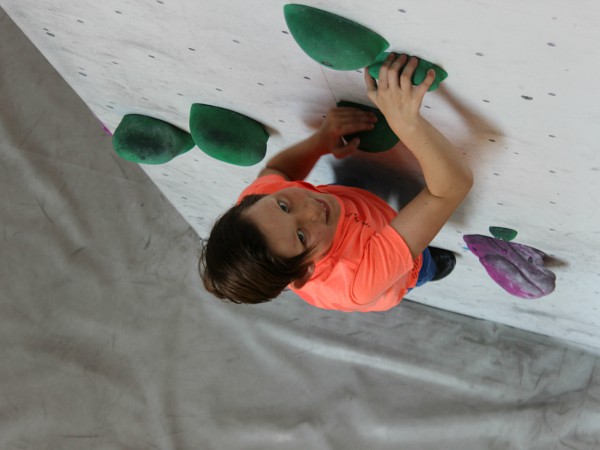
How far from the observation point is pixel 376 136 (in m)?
0.78

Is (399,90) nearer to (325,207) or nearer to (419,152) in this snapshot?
(419,152)

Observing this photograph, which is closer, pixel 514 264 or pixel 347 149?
pixel 347 149

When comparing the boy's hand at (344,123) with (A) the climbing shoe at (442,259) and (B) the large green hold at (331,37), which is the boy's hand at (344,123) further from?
(A) the climbing shoe at (442,259)

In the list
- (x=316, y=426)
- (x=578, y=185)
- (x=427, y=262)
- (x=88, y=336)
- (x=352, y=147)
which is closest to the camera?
(x=578, y=185)

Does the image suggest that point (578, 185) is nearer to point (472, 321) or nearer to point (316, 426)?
point (472, 321)

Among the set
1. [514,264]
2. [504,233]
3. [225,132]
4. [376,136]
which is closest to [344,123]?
[376,136]

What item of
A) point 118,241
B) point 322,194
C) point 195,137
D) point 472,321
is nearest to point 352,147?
point 322,194

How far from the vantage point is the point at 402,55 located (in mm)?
576

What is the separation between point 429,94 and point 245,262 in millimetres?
266

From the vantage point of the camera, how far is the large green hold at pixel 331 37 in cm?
55

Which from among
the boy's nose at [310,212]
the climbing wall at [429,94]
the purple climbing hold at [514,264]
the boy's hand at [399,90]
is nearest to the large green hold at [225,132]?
the climbing wall at [429,94]

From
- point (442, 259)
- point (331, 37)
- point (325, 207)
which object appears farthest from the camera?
point (442, 259)

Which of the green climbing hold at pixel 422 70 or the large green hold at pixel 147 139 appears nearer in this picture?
the green climbing hold at pixel 422 70

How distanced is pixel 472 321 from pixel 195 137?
2.82 feet
